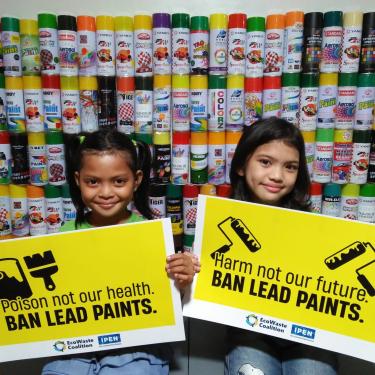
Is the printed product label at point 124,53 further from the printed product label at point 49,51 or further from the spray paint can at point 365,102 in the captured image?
the spray paint can at point 365,102

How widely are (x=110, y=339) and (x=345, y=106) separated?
1391 millimetres

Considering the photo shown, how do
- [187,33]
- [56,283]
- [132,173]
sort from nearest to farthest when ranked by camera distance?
1. [56,283]
2. [132,173]
3. [187,33]

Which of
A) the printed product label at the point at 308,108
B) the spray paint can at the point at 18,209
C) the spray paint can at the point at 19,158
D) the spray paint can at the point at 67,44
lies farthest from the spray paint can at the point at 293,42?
the spray paint can at the point at 18,209

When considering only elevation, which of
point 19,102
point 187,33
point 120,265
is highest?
point 187,33

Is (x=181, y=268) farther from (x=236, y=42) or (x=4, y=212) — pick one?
(x=4, y=212)

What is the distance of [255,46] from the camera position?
1.69 metres

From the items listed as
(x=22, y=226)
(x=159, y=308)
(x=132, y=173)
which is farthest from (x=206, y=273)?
(x=22, y=226)

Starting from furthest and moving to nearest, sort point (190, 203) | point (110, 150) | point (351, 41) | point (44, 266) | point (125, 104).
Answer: point (190, 203) → point (125, 104) → point (351, 41) → point (110, 150) → point (44, 266)

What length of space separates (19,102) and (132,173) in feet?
3.28

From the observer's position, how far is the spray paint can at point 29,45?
1706 millimetres

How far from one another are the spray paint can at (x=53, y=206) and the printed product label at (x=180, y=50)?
791 mm

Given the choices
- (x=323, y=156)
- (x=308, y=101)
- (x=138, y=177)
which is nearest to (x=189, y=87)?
(x=308, y=101)

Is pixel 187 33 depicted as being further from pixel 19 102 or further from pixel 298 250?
pixel 298 250

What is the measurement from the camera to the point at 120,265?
0.94m
